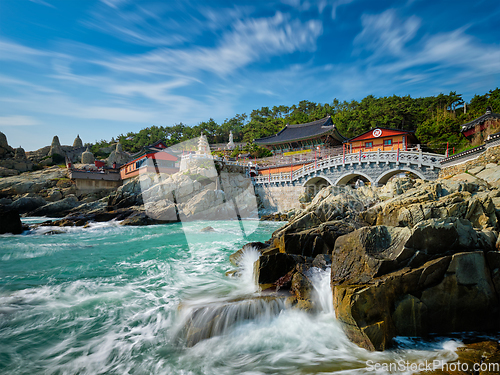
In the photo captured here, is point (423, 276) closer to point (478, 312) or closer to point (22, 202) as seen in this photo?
point (478, 312)

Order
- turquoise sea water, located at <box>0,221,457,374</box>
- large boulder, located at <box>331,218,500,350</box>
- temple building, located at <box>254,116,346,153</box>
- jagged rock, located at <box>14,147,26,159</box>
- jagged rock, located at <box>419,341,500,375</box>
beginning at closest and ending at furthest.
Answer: jagged rock, located at <box>419,341,500,375</box> → turquoise sea water, located at <box>0,221,457,374</box> → large boulder, located at <box>331,218,500,350</box> → temple building, located at <box>254,116,346,153</box> → jagged rock, located at <box>14,147,26,159</box>

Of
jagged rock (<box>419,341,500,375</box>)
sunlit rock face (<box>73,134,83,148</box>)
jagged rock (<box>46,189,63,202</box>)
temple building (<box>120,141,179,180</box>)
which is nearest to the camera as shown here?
jagged rock (<box>419,341,500,375</box>)

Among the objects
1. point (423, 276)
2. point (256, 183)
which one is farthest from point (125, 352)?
point (256, 183)

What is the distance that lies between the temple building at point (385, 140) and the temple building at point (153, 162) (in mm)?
27225

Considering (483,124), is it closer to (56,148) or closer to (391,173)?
(391,173)

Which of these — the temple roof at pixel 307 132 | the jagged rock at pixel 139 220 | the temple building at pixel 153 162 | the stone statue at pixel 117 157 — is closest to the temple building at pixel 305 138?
the temple roof at pixel 307 132

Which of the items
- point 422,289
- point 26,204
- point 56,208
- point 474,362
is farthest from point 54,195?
point 474,362

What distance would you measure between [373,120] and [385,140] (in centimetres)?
1270

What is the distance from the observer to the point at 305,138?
35906 millimetres

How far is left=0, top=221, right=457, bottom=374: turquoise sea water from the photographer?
5.01 meters

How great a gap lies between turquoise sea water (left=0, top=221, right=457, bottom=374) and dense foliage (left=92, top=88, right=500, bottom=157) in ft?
79.0

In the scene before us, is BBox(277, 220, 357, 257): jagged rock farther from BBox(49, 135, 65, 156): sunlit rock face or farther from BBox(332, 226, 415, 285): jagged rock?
BBox(49, 135, 65, 156): sunlit rock face

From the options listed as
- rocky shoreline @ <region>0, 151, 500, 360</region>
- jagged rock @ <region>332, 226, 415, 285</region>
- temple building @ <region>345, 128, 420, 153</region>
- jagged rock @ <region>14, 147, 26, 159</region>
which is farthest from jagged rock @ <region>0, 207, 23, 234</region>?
temple building @ <region>345, 128, 420, 153</region>

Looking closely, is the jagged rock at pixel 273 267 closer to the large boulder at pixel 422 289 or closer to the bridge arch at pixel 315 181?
the large boulder at pixel 422 289
